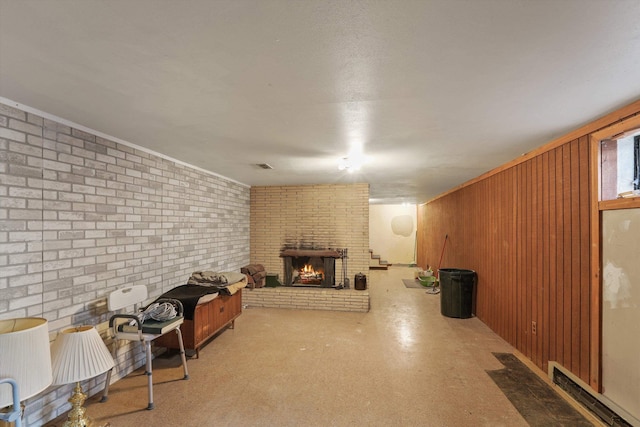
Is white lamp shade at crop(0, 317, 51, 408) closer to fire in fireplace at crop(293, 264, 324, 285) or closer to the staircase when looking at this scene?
fire in fireplace at crop(293, 264, 324, 285)

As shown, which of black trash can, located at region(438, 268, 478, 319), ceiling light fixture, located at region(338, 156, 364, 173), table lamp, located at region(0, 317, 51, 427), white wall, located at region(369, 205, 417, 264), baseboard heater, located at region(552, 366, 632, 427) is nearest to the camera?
table lamp, located at region(0, 317, 51, 427)

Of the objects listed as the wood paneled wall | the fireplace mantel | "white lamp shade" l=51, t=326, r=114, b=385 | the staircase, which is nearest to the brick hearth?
the fireplace mantel

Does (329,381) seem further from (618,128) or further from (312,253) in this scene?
(618,128)

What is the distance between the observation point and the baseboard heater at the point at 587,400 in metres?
2.24

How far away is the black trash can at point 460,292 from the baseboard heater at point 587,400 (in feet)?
7.19

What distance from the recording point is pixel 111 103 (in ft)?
6.98

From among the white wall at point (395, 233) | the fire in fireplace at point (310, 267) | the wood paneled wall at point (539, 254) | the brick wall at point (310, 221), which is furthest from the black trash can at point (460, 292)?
the white wall at point (395, 233)

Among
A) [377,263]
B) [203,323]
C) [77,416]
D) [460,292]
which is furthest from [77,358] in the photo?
[377,263]

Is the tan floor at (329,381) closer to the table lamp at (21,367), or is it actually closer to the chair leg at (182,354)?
the chair leg at (182,354)

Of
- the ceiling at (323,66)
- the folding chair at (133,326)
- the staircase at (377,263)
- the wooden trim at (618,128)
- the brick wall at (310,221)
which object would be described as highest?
the ceiling at (323,66)

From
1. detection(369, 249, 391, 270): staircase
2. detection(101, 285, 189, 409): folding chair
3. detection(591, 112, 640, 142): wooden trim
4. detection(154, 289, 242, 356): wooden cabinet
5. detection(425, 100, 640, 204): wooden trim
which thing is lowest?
detection(369, 249, 391, 270): staircase

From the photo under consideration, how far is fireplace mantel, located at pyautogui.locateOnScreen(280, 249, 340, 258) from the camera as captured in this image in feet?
19.7

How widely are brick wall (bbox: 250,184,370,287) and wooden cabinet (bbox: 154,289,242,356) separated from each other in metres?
2.10

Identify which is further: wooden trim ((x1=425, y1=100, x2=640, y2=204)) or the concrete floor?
the concrete floor
